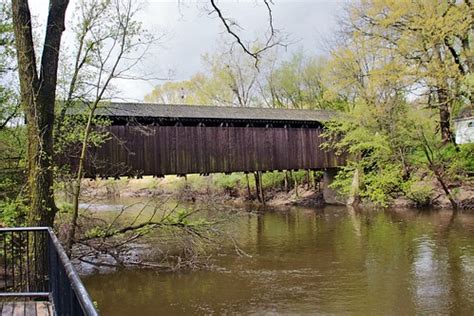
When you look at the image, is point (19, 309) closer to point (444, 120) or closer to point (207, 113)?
point (207, 113)

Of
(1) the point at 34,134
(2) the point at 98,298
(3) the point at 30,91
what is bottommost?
(2) the point at 98,298

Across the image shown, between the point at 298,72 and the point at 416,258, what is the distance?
A: 26560mm

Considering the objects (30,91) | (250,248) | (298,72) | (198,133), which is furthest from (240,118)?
(298,72)

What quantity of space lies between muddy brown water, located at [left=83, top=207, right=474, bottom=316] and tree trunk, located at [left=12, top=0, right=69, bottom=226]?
2.81 m

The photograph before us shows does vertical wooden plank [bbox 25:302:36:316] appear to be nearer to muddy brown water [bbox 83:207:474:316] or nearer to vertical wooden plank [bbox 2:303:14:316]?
vertical wooden plank [bbox 2:303:14:316]

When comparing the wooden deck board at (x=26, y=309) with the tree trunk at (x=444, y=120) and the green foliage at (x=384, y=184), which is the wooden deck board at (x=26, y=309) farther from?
the tree trunk at (x=444, y=120)

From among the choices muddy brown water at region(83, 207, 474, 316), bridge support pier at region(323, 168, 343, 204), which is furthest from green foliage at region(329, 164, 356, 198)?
muddy brown water at region(83, 207, 474, 316)

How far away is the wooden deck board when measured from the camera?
426 centimetres

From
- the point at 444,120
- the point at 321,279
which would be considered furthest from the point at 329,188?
the point at 321,279

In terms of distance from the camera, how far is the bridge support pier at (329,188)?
2586 centimetres

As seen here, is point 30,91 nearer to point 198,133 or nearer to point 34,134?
point 34,134

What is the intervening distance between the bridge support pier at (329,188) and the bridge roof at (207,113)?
3.53 metres

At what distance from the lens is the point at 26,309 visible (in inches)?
173

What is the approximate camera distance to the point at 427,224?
16594mm
